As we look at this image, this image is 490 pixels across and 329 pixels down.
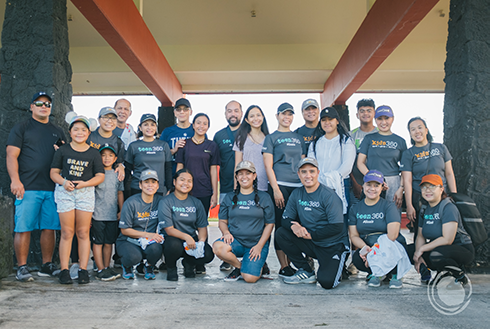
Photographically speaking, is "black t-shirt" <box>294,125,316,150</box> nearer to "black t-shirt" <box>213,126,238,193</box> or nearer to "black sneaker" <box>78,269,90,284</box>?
"black t-shirt" <box>213,126,238,193</box>

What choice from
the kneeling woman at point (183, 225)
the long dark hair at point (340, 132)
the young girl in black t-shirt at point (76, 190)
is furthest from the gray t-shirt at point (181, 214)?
the long dark hair at point (340, 132)

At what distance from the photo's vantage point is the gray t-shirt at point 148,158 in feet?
11.3

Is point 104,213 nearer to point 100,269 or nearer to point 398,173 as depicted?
point 100,269

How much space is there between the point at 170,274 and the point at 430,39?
8.15 m

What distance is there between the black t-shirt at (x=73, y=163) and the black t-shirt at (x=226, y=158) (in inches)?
52.6

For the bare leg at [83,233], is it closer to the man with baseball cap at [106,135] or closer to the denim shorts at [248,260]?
the man with baseball cap at [106,135]

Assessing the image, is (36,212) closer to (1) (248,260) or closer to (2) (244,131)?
(1) (248,260)

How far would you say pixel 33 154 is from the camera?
Answer: 305 centimetres

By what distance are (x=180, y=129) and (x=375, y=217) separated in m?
2.20

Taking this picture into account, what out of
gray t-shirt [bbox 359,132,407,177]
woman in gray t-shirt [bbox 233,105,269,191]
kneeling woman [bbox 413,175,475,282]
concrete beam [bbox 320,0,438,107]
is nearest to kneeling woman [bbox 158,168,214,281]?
woman in gray t-shirt [bbox 233,105,269,191]

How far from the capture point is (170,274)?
3027mm

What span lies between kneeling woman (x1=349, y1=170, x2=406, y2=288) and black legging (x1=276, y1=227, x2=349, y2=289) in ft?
0.50

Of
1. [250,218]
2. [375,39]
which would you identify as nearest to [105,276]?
[250,218]

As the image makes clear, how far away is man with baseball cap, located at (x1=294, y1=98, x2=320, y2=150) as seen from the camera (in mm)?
3551
